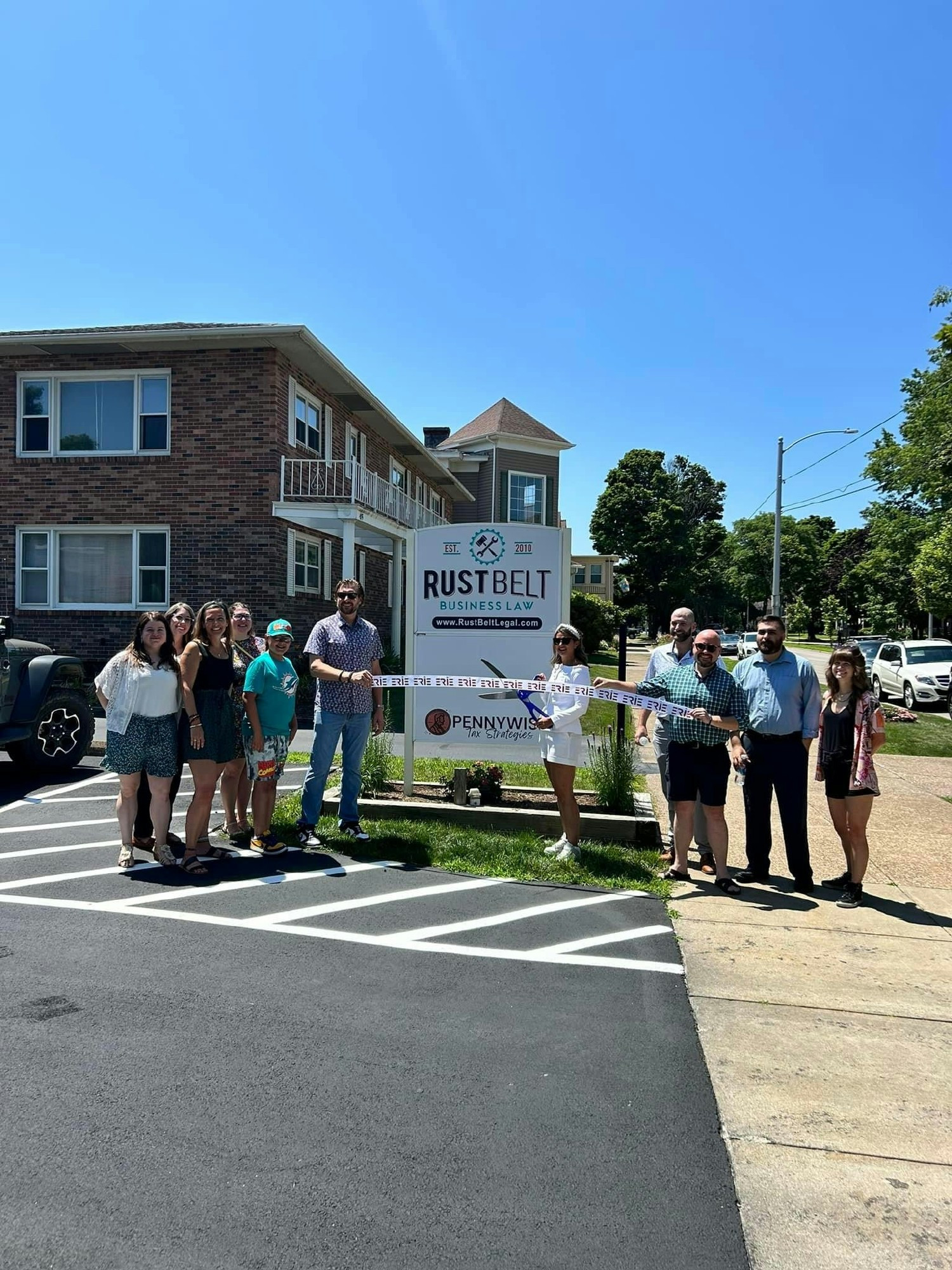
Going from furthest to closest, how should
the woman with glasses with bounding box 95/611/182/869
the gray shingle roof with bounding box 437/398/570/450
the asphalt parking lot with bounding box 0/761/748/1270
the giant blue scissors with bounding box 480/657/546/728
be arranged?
the gray shingle roof with bounding box 437/398/570/450 → the giant blue scissors with bounding box 480/657/546/728 → the woman with glasses with bounding box 95/611/182/869 → the asphalt parking lot with bounding box 0/761/748/1270

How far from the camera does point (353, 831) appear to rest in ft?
22.1

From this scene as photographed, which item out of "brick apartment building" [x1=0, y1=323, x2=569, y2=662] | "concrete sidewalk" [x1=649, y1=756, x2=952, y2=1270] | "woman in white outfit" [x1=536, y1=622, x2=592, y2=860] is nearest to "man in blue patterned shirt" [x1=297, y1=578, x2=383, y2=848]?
"woman in white outfit" [x1=536, y1=622, x2=592, y2=860]

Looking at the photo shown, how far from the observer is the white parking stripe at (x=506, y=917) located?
16.0 feet

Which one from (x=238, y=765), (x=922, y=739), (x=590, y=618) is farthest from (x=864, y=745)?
(x=590, y=618)

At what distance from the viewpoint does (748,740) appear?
19.5 ft

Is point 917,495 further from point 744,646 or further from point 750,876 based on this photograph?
point 750,876

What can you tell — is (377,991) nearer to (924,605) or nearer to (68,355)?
(68,355)

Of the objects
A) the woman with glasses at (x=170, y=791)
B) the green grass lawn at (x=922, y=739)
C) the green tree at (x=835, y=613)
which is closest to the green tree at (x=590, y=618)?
the green grass lawn at (x=922, y=739)

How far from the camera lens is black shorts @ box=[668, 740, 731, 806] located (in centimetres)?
589

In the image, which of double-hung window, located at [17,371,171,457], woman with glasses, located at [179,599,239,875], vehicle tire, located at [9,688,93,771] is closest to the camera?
woman with glasses, located at [179,599,239,875]

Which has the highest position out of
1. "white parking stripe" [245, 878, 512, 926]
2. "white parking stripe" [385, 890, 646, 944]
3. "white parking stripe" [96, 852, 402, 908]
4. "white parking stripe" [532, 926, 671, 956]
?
"white parking stripe" [96, 852, 402, 908]

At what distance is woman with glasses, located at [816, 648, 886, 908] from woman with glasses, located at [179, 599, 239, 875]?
A: 3.92m

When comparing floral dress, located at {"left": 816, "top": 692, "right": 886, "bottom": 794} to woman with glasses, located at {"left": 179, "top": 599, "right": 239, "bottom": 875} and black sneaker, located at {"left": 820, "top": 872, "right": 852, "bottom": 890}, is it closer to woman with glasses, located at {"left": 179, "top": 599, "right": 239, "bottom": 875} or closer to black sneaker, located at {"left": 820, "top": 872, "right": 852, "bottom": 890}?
black sneaker, located at {"left": 820, "top": 872, "right": 852, "bottom": 890}

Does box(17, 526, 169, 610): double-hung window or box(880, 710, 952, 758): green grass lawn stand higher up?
box(17, 526, 169, 610): double-hung window
